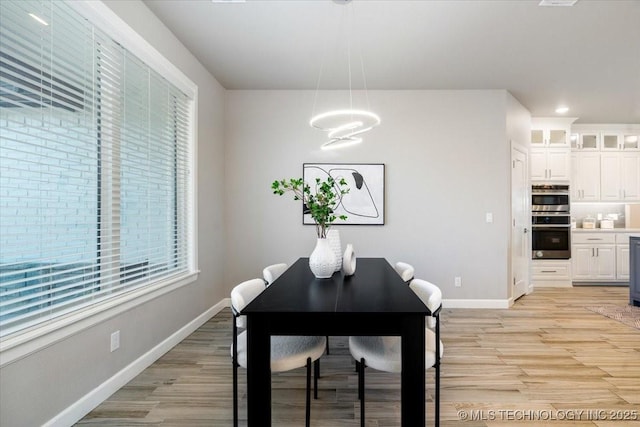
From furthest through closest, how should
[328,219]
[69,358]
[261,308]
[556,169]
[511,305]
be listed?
[556,169] < [511,305] < [328,219] < [69,358] < [261,308]

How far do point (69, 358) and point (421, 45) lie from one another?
141 inches

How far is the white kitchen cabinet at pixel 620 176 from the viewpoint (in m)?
5.79

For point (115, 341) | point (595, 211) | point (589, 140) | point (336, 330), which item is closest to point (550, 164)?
point (589, 140)

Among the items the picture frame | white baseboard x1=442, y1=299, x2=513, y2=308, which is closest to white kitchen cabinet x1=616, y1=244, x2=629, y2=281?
white baseboard x1=442, y1=299, x2=513, y2=308

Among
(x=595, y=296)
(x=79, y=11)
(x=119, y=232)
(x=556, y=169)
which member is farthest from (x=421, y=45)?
(x=595, y=296)

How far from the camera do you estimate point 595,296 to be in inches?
193

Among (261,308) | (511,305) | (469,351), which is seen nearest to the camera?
(261,308)

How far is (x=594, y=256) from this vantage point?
220 inches

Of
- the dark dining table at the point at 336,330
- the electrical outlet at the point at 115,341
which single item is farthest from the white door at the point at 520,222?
the electrical outlet at the point at 115,341

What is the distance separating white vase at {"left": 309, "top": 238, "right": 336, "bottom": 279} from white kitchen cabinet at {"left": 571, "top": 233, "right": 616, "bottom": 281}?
5.31m

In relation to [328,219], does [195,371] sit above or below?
below

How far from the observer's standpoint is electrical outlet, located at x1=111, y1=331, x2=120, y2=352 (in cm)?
221

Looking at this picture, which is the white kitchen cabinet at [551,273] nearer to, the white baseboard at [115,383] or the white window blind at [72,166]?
the white baseboard at [115,383]

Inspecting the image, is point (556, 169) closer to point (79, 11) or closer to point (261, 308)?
point (261, 308)
